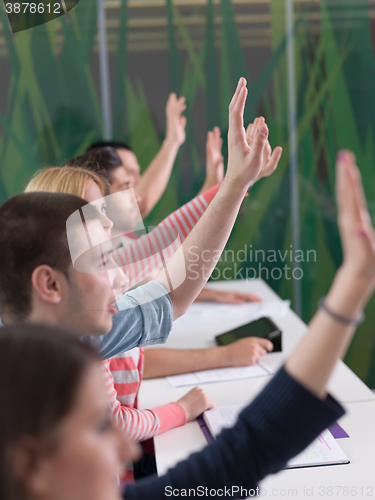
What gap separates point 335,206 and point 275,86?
74 centimetres

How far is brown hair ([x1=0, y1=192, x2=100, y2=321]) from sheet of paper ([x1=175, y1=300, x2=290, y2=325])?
1.03m

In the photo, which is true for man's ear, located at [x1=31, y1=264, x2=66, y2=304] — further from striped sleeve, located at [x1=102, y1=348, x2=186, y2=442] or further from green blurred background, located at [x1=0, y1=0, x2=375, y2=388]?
green blurred background, located at [x1=0, y1=0, x2=375, y2=388]

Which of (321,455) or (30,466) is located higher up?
(30,466)

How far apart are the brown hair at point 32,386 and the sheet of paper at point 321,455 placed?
1.93 ft

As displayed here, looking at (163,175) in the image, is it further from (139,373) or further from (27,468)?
(27,468)

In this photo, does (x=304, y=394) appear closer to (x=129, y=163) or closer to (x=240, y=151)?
(x=240, y=151)

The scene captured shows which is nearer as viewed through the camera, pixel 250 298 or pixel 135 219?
pixel 135 219

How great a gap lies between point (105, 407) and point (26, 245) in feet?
1.22

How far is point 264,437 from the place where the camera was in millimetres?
492

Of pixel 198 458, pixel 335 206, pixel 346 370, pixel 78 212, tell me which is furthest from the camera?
pixel 335 206

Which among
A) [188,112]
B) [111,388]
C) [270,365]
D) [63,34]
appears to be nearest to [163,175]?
[188,112]

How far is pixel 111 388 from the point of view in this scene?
36.3 inches

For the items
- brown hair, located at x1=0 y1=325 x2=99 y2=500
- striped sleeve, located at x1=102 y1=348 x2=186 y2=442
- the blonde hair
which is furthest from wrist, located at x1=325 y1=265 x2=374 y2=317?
the blonde hair

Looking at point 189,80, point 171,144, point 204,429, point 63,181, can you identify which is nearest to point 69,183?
point 63,181
